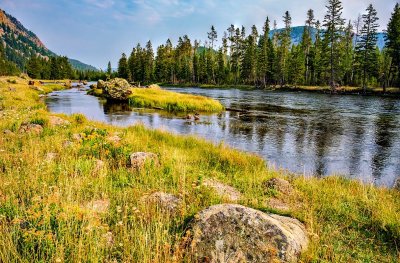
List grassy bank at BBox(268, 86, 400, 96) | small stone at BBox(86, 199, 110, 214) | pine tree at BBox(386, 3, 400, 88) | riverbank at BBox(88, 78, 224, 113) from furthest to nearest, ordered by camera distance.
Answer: pine tree at BBox(386, 3, 400, 88)
grassy bank at BBox(268, 86, 400, 96)
riverbank at BBox(88, 78, 224, 113)
small stone at BBox(86, 199, 110, 214)

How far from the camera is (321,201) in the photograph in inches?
314

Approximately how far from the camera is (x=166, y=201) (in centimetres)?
651

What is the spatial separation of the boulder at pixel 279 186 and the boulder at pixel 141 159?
11.9 feet

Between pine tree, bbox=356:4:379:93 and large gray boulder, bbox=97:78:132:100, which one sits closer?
large gray boulder, bbox=97:78:132:100

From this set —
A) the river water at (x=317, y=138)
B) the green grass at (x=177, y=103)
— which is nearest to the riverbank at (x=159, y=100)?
the green grass at (x=177, y=103)

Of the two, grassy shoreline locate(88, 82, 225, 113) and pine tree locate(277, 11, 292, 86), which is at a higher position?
pine tree locate(277, 11, 292, 86)

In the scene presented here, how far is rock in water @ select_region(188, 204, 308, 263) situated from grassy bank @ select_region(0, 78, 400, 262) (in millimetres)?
328

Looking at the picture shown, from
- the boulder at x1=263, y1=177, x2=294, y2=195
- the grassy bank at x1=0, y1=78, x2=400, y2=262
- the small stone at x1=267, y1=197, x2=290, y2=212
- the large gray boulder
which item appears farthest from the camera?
the large gray boulder

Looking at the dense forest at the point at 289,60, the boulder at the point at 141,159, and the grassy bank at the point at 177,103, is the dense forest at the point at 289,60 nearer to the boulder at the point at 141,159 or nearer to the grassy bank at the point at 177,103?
the grassy bank at the point at 177,103

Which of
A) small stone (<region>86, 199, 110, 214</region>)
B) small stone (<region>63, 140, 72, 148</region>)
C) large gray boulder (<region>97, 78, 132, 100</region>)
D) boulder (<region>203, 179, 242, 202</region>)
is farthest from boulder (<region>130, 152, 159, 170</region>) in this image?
large gray boulder (<region>97, 78, 132, 100</region>)

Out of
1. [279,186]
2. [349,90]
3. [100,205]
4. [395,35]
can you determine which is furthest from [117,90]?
[395,35]

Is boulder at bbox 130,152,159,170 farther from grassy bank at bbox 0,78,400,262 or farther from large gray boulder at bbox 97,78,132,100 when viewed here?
large gray boulder at bbox 97,78,132,100

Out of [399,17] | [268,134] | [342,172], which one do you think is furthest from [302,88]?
[342,172]

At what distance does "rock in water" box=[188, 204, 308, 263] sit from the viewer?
462 centimetres
